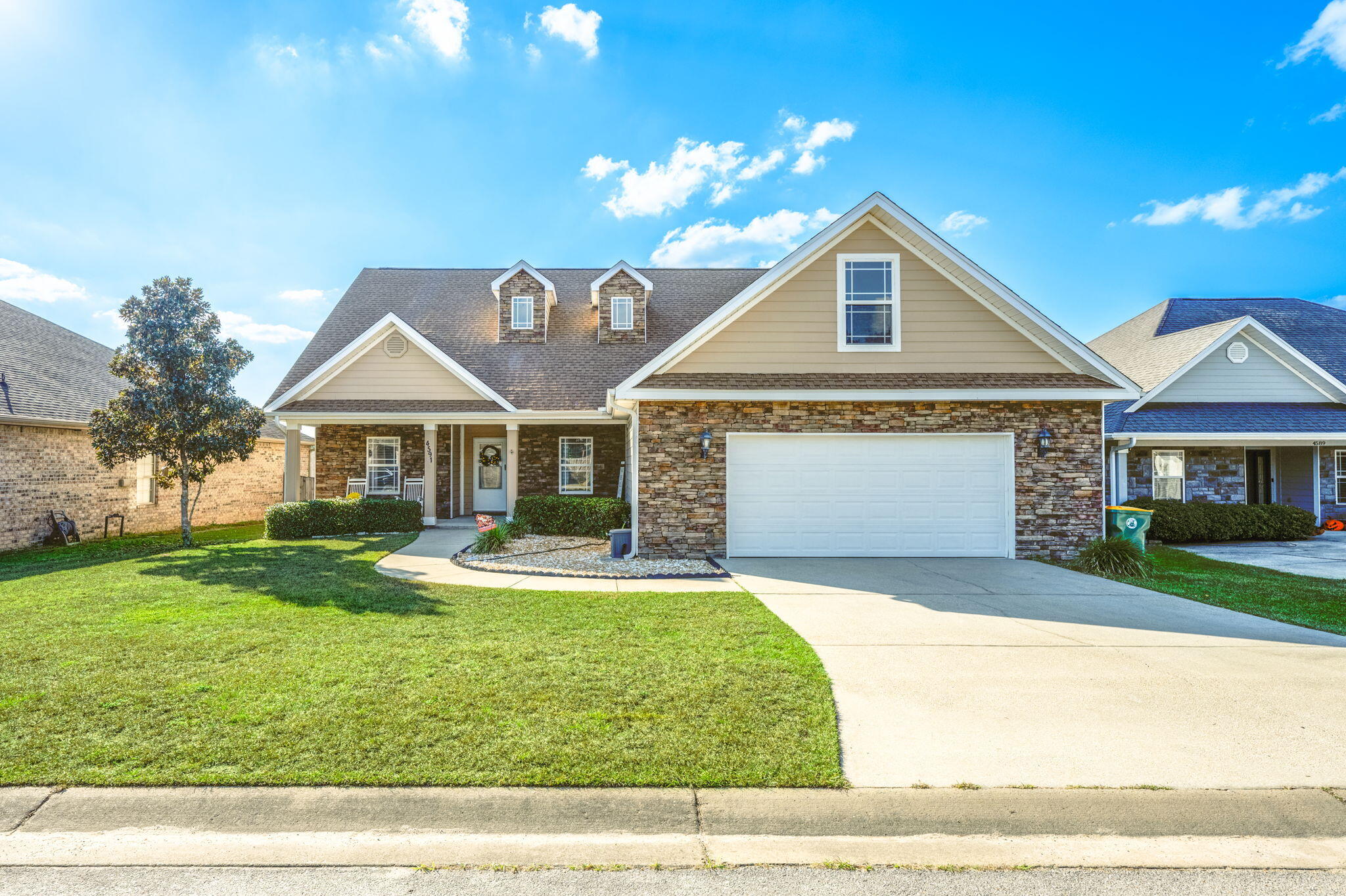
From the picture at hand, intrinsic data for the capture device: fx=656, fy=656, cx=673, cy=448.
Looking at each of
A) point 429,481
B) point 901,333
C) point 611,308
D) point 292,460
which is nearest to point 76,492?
point 292,460

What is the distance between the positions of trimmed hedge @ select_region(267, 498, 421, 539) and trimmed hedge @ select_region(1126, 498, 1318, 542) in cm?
1715

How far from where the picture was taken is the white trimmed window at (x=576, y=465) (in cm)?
1780

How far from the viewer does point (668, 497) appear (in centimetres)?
1148

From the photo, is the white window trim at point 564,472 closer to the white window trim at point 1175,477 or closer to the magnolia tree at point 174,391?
the magnolia tree at point 174,391

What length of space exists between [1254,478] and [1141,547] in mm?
9938

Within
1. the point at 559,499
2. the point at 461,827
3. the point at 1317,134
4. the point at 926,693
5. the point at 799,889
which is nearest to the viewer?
the point at 799,889

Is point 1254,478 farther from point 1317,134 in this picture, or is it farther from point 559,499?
point 559,499

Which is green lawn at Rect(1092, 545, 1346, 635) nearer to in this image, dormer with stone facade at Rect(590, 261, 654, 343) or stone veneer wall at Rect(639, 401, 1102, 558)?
stone veneer wall at Rect(639, 401, 1102, 558)

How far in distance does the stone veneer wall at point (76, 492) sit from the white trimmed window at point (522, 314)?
9611mm

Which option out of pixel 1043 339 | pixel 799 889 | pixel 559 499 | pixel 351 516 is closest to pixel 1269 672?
pixel 799 889

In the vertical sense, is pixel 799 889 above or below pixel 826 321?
below

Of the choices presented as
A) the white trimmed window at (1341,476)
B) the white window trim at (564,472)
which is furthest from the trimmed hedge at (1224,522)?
the white window trim at (564,472)

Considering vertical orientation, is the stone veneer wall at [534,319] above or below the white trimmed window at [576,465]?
above

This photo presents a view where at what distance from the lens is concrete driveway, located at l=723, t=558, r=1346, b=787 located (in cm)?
381
